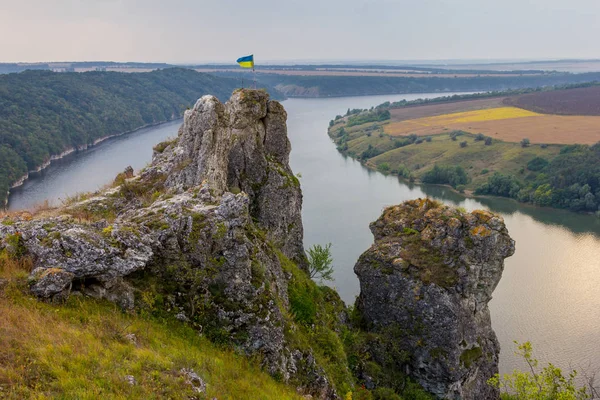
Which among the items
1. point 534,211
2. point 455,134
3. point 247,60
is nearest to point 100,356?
point 247,60

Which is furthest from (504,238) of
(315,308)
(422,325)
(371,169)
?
(371,169)

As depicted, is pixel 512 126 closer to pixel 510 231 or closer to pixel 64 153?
pixel 510 231

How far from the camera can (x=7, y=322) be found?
8258 millimetres

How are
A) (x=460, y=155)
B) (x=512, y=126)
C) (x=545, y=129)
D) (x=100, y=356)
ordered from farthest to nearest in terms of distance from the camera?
(x=512, y=126) < (x=545, y=129) < (x=460, y=155) < (x=100, y=356)

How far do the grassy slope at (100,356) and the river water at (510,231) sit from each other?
33.1ft

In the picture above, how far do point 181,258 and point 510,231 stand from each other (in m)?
57.9

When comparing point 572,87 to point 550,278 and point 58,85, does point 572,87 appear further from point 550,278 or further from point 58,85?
point 58,85

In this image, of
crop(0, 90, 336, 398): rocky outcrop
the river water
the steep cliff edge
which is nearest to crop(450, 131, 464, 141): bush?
the river water

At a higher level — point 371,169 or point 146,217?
point 146,217

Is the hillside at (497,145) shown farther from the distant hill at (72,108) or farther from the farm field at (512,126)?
the distant hill at (72,108)

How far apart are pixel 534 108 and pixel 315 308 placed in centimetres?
14377

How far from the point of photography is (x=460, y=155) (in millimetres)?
95250

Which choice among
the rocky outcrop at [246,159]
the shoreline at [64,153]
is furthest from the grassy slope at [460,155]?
the rocky outcrop at [246,159]

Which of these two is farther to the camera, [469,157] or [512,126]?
[512,126]
